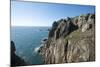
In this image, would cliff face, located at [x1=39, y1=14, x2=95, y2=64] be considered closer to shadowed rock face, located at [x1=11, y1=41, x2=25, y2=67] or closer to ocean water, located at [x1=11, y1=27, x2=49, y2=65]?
ocean water, located at [x1=11, y1=27, x2=49, y2=65]

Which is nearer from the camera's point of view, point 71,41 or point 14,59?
point 14,59

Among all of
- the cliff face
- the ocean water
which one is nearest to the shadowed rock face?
the ocean water

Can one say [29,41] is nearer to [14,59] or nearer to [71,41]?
[14,59]

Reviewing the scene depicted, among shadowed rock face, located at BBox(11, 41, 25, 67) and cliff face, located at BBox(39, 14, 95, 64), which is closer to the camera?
shadowed rock face, located at BBox(11, 41, 25, 67)

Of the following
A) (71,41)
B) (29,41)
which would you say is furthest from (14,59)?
(71,41)

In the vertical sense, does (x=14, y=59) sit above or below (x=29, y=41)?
below

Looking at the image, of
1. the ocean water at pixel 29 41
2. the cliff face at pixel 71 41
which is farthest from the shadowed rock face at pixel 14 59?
the cliff face at pixel 71 41
